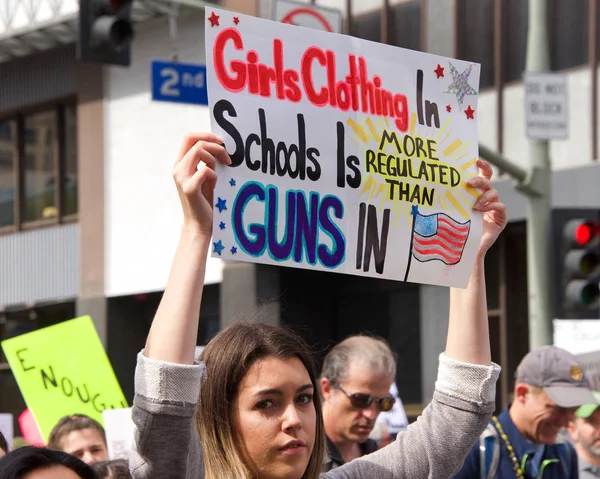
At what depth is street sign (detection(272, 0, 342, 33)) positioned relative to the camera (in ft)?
31.3

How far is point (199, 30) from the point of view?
1753cm

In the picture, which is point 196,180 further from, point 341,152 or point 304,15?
point 304,15

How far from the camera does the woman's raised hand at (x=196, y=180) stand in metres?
2.87

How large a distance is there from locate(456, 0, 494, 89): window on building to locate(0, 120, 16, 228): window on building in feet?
29.3

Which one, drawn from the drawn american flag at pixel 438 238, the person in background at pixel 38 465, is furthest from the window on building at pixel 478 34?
the person in background at pixel 38 465

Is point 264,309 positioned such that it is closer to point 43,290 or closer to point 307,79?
point 307,79

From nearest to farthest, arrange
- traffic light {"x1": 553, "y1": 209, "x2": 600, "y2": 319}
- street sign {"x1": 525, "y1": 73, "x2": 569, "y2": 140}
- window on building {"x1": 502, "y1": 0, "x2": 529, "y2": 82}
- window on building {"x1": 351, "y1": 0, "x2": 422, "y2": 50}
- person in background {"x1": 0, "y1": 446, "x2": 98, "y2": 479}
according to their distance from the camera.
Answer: person in background {"x1": 0, "y1": 446, "x2": 98, "y2": 479} < traffic light {"x1": 553, "y1": 209, "x2": 600, "y2": 319} < street sign {"x1": 525, "y1": 73, "x2": 569, "y2": 140} < window on building {"x1": 502, "y1": 0, "x2": 529, "y2": 82} < window on building {"x1": 351, "y1": 0, "x2": 422, "y2": 50}

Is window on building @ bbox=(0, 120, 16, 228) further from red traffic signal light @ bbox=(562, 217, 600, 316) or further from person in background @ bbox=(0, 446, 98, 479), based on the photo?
person in background @ bbox=(0, 446, 98, 479)

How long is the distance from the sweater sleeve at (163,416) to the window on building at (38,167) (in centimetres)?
1738

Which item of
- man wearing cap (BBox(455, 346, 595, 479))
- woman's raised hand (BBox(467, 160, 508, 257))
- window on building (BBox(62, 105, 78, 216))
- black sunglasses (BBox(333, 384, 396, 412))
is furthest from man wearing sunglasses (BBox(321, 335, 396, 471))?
window on building (BBox(62, 105, 78, 216))

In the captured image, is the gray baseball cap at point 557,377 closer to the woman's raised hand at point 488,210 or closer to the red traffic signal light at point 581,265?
the woman's raised hand at point 488,210

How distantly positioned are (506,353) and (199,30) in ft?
20.0

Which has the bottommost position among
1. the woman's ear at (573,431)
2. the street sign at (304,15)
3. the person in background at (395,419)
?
the person in background at (395,419)

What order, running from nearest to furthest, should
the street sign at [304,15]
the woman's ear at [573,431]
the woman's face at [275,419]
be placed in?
1. the woman's face at [275,419]
2. the woman's ear at [573,431]
3. the street sign at [304,15]
